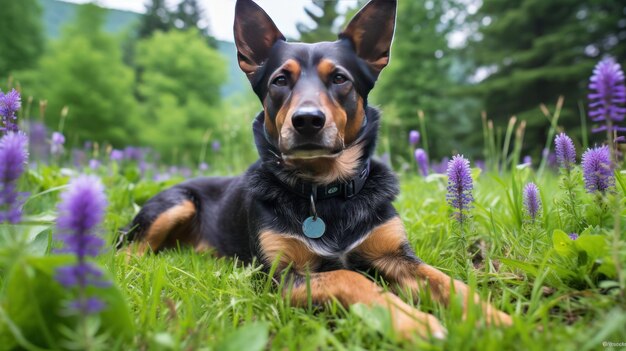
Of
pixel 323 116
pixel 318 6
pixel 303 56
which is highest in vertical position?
pixel 318 6

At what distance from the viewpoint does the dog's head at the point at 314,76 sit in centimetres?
249

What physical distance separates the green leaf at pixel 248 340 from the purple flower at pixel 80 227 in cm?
43

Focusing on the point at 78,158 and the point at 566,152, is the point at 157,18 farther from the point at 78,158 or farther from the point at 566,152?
the point at 566,152

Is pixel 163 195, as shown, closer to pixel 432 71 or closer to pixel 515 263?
pixel 515 263

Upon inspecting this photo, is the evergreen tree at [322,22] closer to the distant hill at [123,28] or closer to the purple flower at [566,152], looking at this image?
the distant hill at [123,28]

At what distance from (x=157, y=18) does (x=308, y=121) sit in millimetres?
41481

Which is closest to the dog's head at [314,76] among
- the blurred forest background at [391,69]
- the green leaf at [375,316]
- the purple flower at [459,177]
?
the purple flower at [459,177]

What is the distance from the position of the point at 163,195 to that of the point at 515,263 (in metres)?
3.10

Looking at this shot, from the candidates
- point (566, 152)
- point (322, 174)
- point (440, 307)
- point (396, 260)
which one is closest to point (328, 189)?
point (322, 174)

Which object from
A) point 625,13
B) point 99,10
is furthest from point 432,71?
point 99,10

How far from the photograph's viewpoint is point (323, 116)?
94.9 inches

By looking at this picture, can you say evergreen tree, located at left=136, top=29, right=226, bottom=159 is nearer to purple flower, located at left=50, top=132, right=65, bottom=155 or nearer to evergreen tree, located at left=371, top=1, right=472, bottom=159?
evergreen tree, located at left=371, top=1, right=472, bottom=159

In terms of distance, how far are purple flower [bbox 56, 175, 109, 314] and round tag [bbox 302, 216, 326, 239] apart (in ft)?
4.82

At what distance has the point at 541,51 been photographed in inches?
749
